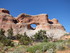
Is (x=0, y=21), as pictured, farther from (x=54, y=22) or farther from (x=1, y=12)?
(x=54, y=22)

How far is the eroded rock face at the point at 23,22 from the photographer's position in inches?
2202

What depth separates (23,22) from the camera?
61500 mm

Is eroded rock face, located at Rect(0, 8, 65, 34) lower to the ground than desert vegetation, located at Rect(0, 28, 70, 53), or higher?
higher

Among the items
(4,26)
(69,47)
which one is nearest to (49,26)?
(4,26)

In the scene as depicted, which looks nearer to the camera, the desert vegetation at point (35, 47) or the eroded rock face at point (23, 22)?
Result: the desert vegetation at point (35, 47)

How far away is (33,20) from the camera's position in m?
64.6

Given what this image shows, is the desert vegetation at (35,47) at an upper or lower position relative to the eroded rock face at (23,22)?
lower

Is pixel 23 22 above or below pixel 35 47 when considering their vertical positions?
above

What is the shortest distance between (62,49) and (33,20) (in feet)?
175

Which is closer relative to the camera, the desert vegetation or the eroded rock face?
the desert vegetation

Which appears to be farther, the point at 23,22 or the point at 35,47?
the point at 23,22

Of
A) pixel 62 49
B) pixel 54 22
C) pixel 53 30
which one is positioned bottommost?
pixel 62 49

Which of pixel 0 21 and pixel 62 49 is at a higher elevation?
pixel 0 21

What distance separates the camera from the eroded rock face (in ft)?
184
